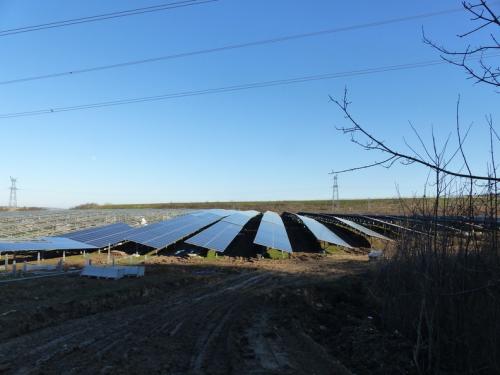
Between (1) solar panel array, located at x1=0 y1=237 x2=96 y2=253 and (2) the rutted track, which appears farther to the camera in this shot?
(1) solar panel array, located at x1=0 y1=237 x2=96 y2=253

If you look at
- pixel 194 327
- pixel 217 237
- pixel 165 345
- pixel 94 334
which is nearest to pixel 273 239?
pixel 217 237

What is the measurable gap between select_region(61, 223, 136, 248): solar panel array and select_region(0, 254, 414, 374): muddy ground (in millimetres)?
8092

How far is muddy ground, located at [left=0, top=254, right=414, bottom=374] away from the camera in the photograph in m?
7.54

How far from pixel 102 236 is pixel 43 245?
518 centimetres

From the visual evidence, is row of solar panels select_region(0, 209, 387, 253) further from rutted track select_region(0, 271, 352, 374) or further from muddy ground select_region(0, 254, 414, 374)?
rutted track select_region(0, 271, 352, 374)

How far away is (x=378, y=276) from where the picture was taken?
13758 millimetres

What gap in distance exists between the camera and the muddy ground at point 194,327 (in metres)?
7.54

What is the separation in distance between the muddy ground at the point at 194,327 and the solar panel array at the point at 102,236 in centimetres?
809

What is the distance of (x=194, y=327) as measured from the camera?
1002 centimetres

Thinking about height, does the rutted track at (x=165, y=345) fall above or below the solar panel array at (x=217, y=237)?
below

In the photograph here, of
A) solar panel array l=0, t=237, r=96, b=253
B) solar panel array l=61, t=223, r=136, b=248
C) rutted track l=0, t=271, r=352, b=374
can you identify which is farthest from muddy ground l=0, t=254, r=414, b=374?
Result: solar panel array l=61, t=223, r=136, b=248

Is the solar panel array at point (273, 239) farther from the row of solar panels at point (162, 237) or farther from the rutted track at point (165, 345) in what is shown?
the rutted track at point (165, 345)

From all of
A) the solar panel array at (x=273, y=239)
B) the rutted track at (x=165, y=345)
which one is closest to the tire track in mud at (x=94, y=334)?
the rutted track at (x=165, y=345)

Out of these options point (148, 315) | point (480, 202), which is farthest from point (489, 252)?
point (148, 315)
